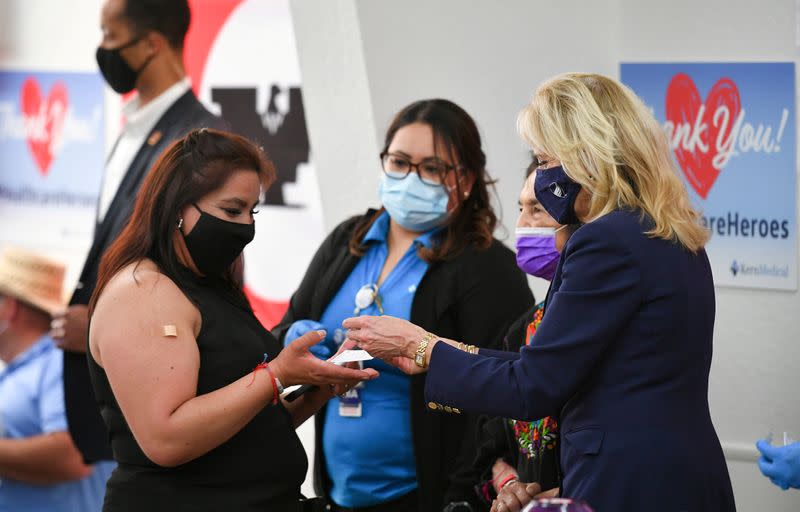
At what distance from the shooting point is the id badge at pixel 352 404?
311 centimetres

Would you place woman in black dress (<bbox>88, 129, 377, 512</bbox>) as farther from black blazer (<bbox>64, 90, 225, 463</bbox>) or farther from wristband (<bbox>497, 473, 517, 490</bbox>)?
black blazer (<bbox>64, 90, 225, 463</bbox>)

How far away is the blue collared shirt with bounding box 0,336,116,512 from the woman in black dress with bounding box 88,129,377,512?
2199 mm

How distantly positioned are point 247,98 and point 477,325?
2.65m

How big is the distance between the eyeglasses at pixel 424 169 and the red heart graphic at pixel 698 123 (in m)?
0.98

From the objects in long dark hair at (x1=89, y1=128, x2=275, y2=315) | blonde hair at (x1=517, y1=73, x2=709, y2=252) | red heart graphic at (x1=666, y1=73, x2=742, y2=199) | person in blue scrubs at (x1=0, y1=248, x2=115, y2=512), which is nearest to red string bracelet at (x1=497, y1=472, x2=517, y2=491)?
blonde hair at (x1=517, y1=73, x2=709, y2=252)

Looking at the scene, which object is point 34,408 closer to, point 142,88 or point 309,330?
point 142,88

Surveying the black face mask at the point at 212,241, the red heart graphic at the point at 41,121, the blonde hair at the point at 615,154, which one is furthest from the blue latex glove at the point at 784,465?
the red heart graphic at the point at 41,121

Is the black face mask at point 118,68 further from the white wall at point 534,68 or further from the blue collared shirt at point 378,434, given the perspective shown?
the blue collared shirt at point 378,434

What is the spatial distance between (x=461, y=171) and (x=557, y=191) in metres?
1.08

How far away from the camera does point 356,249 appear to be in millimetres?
3299

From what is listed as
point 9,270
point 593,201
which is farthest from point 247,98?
point 593,201

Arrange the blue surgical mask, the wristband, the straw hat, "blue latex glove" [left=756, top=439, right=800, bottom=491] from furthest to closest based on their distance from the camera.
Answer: the straw hat → the blue surgical mask → the wristband → "blue latex glove" [left=756, top=439, right=800, bottom=491]

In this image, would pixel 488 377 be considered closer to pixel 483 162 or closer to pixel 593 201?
pixel 593 201

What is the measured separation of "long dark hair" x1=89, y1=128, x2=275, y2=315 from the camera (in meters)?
2.44
